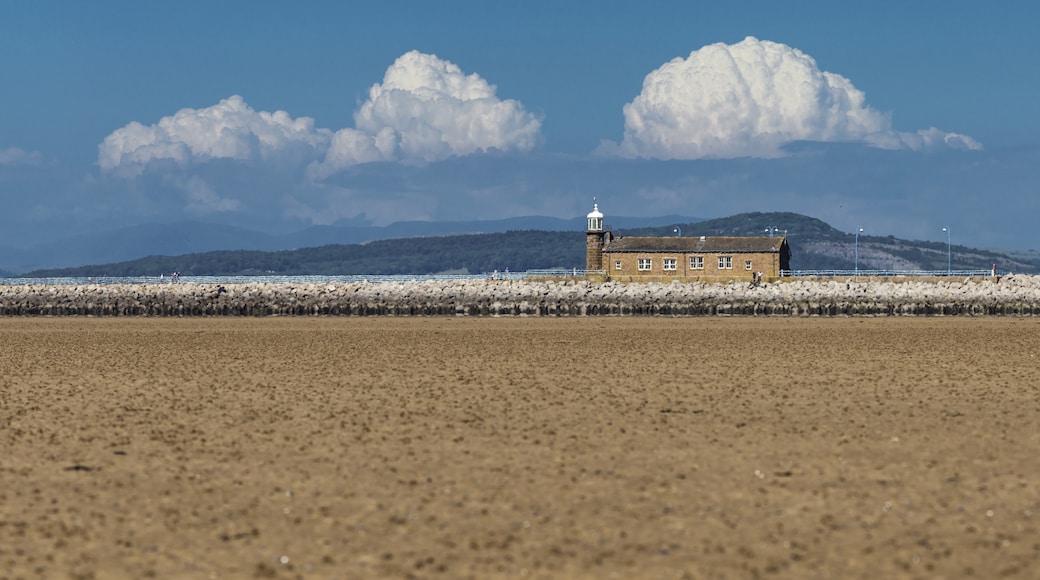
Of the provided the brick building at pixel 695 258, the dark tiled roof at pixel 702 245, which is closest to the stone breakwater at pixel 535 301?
the brick building at pixel 695 258

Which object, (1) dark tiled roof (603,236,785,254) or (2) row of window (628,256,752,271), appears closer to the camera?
(1) dark tiled roof (603,236,785,254)

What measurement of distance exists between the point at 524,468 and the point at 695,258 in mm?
82063

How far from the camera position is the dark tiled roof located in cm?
9744

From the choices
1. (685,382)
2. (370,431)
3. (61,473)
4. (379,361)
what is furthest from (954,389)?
A: (61,473)

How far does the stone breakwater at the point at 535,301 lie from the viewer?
63.1 meters

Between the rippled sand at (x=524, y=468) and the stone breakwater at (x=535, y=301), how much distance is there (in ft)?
97.5

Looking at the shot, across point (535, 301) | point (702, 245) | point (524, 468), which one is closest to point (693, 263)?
point (702, 245)

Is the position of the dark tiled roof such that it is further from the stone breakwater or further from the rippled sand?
the rippled sand

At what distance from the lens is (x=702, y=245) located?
98.5m

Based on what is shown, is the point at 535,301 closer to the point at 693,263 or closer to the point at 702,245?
the point at 693,263

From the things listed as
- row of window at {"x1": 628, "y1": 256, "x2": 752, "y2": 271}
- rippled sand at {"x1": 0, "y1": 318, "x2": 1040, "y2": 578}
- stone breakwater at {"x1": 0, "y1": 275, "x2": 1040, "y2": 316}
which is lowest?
rippled sand at {"x1": 0, "y1": 318, "x2": 1040, "y2": 578}

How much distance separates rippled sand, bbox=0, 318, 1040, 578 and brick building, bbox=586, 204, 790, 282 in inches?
2475

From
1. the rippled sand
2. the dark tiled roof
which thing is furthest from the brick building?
the rippled sand

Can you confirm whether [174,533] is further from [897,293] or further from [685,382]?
[897,293]
